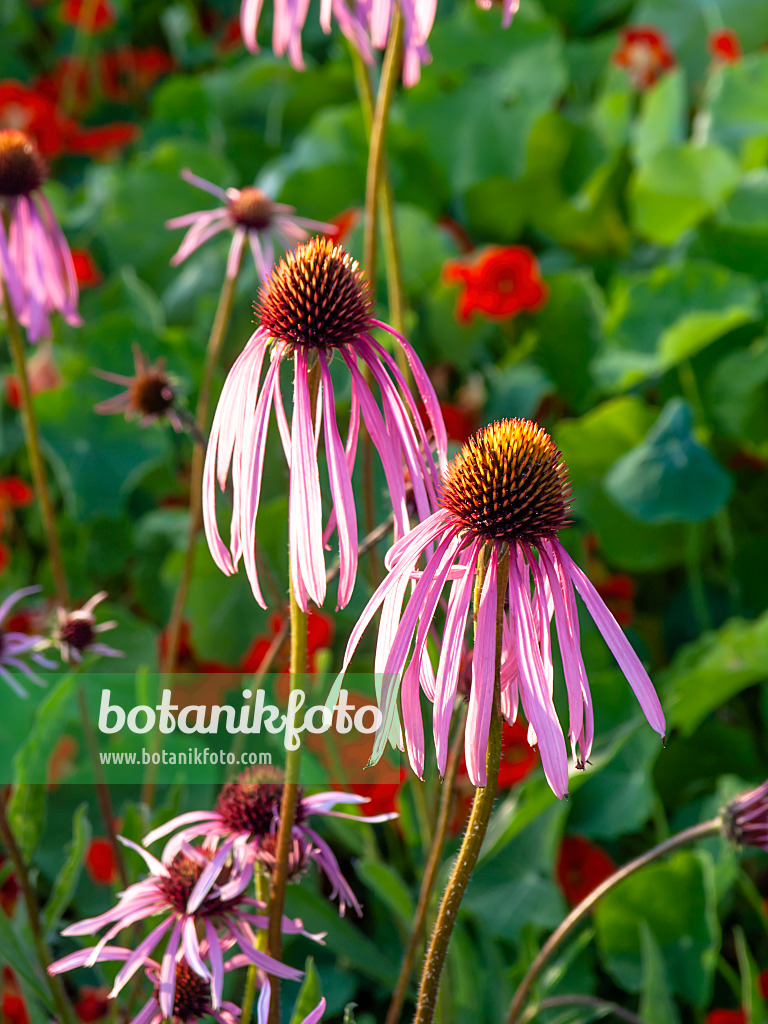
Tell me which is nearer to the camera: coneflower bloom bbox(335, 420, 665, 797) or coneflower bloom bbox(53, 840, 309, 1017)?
coneflower bloom bbox(335, 420, 665, 797)

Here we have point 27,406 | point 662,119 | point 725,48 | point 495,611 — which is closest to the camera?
point 495,611

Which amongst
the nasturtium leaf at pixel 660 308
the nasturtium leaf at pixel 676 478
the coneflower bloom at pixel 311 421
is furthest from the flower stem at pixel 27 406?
the nasturtium leaf at pixel 660 308

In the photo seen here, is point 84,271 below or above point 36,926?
above

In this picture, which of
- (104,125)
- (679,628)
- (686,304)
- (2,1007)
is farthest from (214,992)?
(104,125)

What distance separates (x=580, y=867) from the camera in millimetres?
1080

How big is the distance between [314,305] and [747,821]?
0.35 m

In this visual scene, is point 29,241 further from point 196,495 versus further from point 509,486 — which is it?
point 509,486

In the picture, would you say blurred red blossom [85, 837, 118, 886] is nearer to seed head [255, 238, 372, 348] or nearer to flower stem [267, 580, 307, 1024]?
flower stem [267, 580, 307, 1024]

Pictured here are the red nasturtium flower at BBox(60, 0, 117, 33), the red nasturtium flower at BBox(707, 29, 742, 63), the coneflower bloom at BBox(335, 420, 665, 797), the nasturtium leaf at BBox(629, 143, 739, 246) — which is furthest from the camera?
the red nasturtium flower at BBox(60, 0, 117, 33)

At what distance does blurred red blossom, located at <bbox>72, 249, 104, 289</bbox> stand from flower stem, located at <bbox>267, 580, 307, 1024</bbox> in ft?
4.32

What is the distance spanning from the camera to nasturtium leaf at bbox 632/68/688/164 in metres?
1.58

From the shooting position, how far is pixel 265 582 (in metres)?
1.18

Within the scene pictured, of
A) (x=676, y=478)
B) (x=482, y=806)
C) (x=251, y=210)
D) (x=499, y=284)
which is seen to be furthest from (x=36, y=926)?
(x=499, y=284)

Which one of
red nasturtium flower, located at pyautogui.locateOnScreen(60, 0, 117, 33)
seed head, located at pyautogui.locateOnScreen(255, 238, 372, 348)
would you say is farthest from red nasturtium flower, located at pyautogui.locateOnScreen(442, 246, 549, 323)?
red nasturtium flower, located at pyautogui.locateOnScreen(60, 0, 117, 33)
